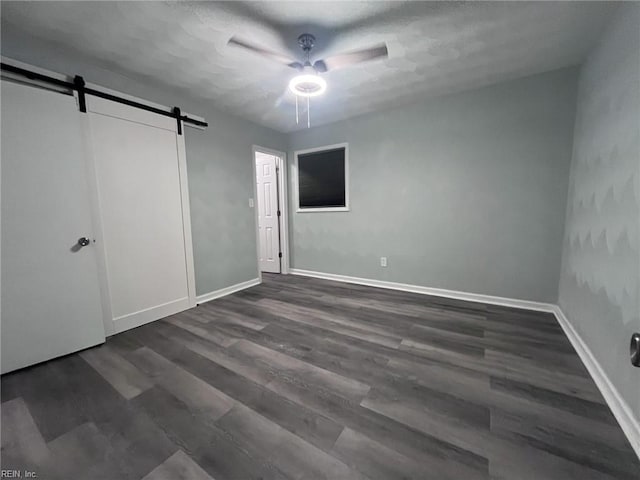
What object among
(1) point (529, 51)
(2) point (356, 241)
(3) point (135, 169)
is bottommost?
(2) point (356, 241)

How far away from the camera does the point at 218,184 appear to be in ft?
10.9

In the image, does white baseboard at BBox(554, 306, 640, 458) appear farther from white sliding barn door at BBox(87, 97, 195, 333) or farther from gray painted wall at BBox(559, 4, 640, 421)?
white sliding barn door at BBox(87, 97, 195, 333)

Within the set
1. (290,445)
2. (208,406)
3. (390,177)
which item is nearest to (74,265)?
(208,406)

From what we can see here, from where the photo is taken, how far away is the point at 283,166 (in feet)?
14.3

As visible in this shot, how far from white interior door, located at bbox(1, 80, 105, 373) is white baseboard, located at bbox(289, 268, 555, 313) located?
9.82 ft

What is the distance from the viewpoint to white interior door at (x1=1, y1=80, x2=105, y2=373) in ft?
5.75

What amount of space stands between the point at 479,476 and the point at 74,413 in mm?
2146

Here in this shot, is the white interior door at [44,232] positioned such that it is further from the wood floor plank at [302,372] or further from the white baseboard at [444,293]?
the white baseboard at [444,293]

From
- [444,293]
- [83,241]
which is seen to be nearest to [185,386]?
[83,241]

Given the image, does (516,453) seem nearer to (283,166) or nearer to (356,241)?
(356,241)

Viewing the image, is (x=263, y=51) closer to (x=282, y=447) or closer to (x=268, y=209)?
(x=282, y=447)

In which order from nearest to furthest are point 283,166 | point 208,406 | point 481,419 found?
point 481,419 < point 208,406 < point 283,166

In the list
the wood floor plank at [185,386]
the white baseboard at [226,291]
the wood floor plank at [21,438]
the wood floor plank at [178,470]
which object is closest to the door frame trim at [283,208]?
the white baseboard at [226,291]

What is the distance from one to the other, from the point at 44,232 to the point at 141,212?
2.43ft
